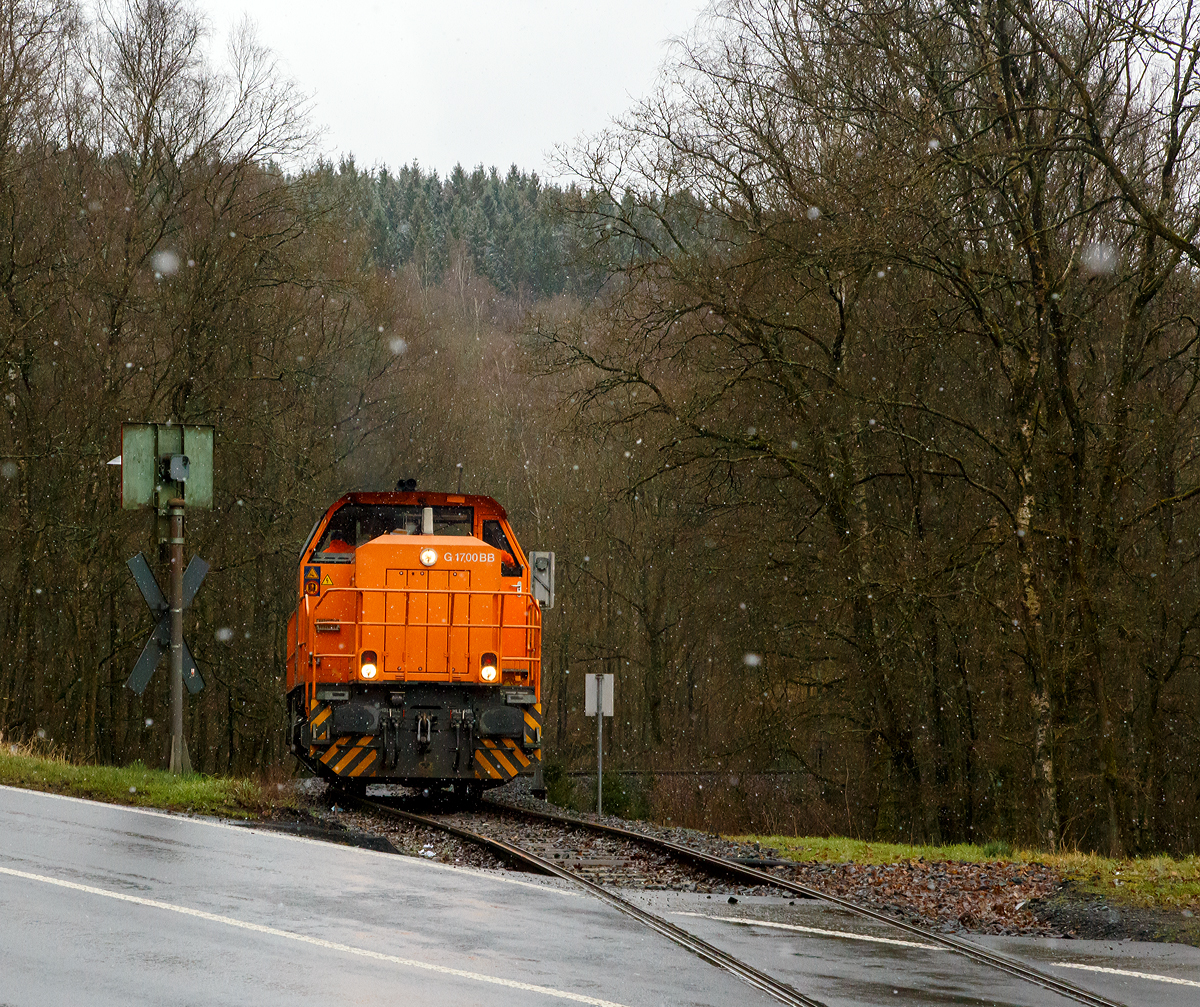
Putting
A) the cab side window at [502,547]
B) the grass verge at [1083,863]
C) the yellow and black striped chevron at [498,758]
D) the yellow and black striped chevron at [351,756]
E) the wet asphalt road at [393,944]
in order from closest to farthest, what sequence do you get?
the wet asphalt road at [393,944] → the grass verge at [1083,863] → the yellow and black striped chevron at [351,756] → the yellow and black striped chevron at [498,758] → the cab side window at [502,547]

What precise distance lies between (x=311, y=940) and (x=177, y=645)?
8740 mm

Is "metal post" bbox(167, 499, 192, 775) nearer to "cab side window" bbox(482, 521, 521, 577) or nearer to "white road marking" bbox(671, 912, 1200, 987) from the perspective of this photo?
"cab side window" bbox(482, 521, 521, 577)

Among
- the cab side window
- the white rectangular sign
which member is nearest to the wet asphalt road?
the cab side window

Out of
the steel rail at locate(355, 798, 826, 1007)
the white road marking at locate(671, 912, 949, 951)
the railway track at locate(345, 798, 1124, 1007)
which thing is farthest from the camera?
the white road marking at locate(671, 912, 949, 951)

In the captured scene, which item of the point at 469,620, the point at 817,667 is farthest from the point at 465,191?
the point at 469,620

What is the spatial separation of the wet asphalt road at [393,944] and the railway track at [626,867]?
161 millimetres

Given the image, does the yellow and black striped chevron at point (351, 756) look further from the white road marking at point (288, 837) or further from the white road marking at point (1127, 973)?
the white road marking at point (1127, 973)

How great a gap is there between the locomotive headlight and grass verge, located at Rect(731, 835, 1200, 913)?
5102 mm

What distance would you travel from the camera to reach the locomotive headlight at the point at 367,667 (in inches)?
691

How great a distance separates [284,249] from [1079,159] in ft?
57.5

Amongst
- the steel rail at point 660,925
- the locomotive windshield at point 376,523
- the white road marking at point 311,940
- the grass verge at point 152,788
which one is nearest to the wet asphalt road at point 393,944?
the white road marking at point 311,940

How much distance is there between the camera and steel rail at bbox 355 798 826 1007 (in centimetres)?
721

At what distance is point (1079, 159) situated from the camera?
1909cm

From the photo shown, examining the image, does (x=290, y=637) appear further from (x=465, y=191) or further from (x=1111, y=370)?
(x=465, y=191)
